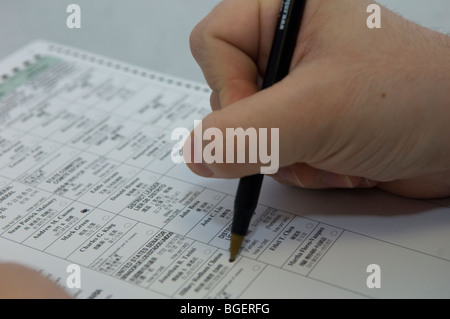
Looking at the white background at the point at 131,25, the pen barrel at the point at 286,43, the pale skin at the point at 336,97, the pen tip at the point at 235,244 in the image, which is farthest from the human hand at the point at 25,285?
the white background at the point at 131,25

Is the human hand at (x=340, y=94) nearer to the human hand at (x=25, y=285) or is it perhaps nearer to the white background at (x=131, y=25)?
the human hand at (x=25, y=285)

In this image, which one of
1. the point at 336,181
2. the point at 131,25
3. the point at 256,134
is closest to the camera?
the point at 256,134

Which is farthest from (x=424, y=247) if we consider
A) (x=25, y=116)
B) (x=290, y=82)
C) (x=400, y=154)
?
(x=25, y=116)

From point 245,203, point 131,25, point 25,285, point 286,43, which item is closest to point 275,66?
point 286,43

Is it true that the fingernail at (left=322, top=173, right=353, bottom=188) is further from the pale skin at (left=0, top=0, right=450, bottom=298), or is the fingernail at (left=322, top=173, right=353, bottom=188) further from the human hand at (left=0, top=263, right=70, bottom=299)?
the human hand at (left=0, top=263, right=70, bottom=299)

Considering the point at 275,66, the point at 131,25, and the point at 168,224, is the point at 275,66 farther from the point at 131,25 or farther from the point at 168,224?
the point at 131,25

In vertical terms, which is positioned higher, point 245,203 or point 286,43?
point 286,43

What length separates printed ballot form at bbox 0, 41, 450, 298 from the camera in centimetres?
54

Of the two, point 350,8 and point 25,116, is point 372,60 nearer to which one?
point 350,8

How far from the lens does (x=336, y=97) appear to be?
526 mm

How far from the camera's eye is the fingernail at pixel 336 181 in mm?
622

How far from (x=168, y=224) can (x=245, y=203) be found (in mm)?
91

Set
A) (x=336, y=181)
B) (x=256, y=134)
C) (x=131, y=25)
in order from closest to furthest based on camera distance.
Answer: (x=256, y=134) < (x=336, y=181) < (x=131, y=25)

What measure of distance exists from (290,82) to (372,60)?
Result: 86 mm
